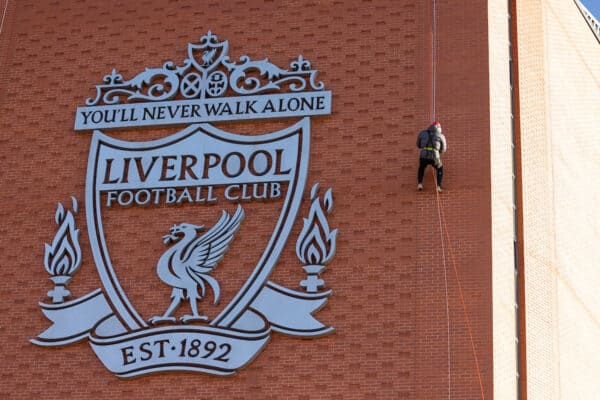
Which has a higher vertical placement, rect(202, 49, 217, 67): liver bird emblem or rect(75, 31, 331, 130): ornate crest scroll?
rect(202, 49, 217, 67): liver bird emblem

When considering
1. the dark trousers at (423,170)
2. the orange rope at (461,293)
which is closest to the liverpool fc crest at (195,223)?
the dark trousers at (423,170)

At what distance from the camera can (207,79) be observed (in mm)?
25906

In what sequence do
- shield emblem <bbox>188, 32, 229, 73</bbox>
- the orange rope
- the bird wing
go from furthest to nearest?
shield emblem <bbox>188, 32, 229, 73</bbox>, the bird wing, the orange rope

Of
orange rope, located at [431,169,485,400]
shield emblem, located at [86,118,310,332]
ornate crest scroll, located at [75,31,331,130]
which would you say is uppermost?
ornate crest scroll, located at [75,31,331,130]

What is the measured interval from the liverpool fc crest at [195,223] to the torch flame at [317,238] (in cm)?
2

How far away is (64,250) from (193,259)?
97.3 inches

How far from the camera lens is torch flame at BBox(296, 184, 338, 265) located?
23.9 meters

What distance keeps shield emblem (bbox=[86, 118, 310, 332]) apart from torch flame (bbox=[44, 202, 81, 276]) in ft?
1.11

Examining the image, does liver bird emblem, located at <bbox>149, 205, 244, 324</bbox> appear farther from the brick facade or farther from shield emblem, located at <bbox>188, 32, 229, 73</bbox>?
shield emblem, located at <bbox>188, 32, 229, 73</bbox>

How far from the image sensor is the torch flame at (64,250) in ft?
81.6

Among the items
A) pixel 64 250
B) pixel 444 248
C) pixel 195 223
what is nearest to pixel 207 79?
pixel 195 223

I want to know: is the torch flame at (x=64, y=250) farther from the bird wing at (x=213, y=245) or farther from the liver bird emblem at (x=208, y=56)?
the liver bird emblem at (x=208, y=56)

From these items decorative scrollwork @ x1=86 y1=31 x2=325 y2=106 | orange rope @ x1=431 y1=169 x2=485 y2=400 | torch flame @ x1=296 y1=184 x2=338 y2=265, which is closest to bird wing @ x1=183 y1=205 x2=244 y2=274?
torch flame @ x1=296 y1=184 x2=338 y2=265

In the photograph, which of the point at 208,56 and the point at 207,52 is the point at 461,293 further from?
the point at 207,52
